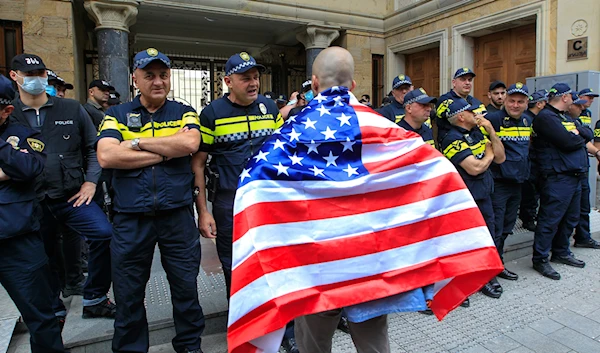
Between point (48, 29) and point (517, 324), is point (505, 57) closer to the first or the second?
point (517, 324)

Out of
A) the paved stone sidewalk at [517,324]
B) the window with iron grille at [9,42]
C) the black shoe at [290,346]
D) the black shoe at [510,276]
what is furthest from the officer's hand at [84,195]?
the window with iron grille at [9,42]

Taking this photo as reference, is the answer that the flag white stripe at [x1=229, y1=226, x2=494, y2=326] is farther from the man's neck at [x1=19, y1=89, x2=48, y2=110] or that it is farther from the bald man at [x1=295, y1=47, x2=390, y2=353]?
the man's neck at [x1=19, y1=89, x2=48, y2=110]

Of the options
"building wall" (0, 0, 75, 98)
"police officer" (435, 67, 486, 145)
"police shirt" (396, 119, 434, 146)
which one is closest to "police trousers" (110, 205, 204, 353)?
"police shirt" (396, 119, 434, 146)

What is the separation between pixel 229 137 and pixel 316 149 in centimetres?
132

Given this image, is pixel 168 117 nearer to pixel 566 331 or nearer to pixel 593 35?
pixel 566 331

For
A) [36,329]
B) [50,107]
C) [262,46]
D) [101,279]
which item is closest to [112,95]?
[50,107]

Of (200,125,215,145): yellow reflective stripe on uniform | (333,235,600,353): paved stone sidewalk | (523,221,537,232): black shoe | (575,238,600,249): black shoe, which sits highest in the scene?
(200,125,215,145): yellow reflective stripe on uniform

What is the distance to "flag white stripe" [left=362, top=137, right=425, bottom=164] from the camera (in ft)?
6.64

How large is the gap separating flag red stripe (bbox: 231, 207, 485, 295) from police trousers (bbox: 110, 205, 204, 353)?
4.05 feet

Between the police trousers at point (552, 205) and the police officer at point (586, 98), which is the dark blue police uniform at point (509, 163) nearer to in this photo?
the police trousers at point (552, 205)

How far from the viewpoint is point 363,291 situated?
1.89m

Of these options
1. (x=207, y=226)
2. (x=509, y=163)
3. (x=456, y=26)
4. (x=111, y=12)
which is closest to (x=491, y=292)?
(x=509, y=163)

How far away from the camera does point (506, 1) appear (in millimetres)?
8859

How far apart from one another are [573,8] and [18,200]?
8.96 meters
